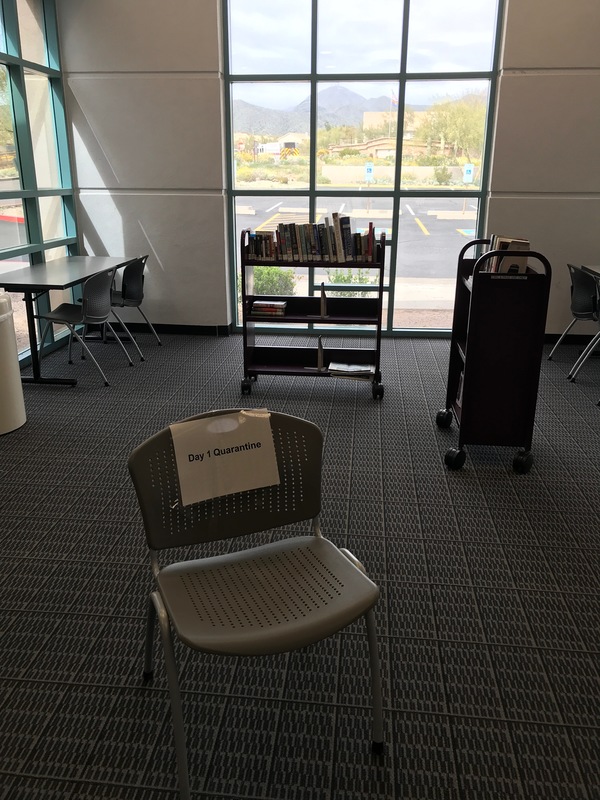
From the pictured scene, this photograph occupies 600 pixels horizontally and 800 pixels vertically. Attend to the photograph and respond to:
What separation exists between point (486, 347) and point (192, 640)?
2.59 m

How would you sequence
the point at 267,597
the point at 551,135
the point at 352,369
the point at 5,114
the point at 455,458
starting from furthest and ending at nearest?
the point at 551,135
the point at 5,114
the point at 352,369
the point at 455,458
the point at 267,597

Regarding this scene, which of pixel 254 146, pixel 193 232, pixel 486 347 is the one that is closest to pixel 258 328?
pixel 193 232

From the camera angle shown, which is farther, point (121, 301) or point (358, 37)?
point (358, 37)

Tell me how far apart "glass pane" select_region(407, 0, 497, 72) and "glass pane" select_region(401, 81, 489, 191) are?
0.54 feet

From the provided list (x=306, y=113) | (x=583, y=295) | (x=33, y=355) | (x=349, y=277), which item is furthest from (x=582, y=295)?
(x=33, y=355)

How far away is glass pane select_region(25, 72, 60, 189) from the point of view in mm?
6125

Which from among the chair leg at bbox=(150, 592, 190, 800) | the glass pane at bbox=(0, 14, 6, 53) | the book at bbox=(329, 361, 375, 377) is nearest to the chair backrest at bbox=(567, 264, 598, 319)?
the book at bbox=(329, 361, 375, 377)

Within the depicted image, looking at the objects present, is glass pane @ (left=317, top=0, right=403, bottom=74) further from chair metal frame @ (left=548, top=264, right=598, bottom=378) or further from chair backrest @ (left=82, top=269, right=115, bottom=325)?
chair backrest @ (left=82, top=269, right=115, bottom=325)

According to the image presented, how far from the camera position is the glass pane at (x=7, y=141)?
18.5 ft

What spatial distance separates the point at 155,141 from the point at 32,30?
1.36 meters

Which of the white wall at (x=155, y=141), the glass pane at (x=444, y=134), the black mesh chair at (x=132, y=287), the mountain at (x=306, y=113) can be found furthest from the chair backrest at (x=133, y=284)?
the glass pane at (x=444, y=134)

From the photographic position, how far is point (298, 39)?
6434 millimetres

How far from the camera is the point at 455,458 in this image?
3955 mm

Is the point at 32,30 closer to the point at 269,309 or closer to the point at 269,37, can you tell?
the point at 269,37
